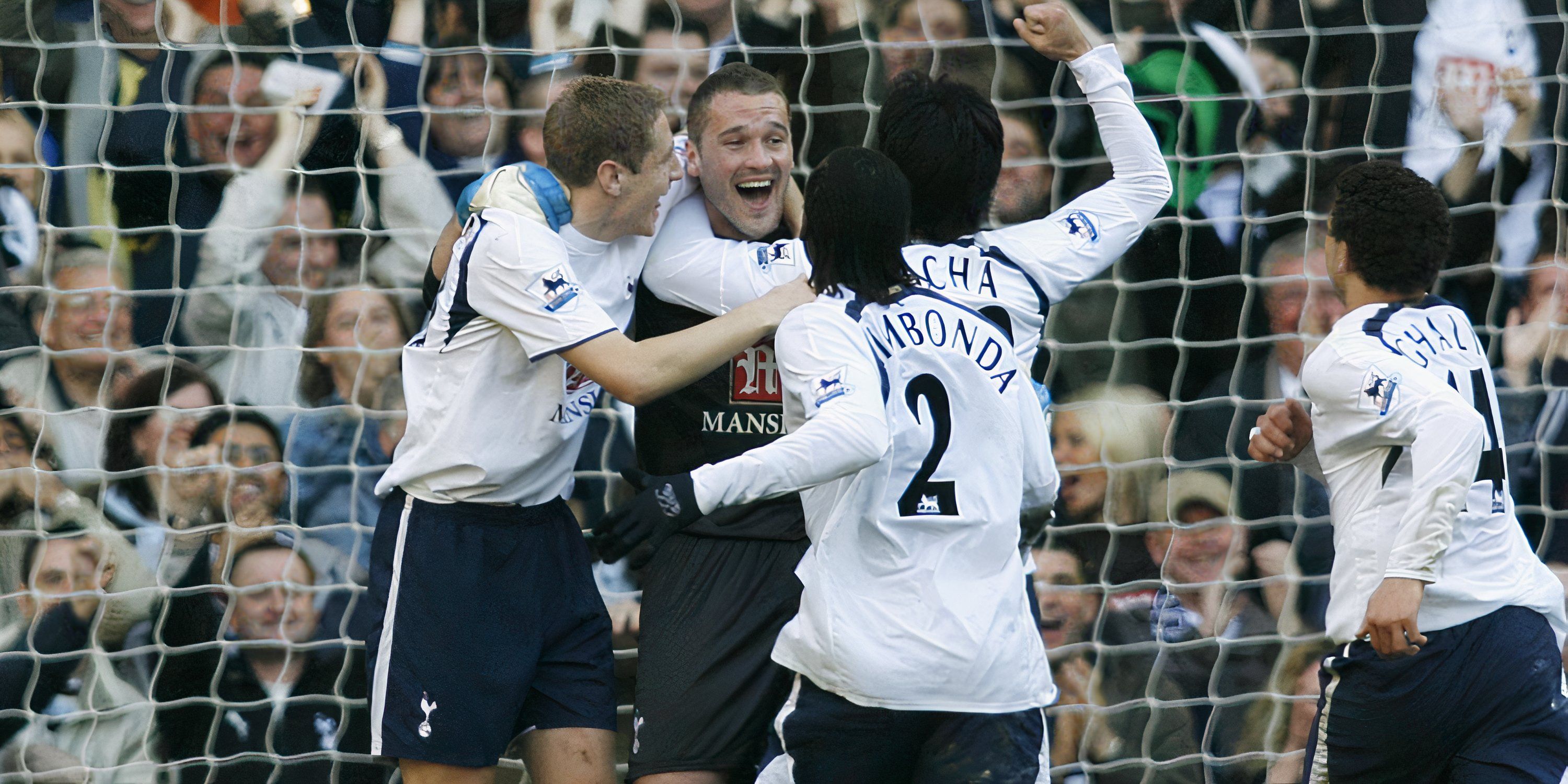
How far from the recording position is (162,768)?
4.20m

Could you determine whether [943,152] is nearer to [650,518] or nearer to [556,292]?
[556,292]

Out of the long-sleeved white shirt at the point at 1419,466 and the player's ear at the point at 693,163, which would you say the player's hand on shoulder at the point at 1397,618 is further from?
the player's ear at the point at 693,163

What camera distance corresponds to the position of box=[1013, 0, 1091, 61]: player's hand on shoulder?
3.17 m

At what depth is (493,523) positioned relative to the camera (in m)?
2.99

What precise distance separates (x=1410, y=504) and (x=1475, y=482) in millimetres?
256

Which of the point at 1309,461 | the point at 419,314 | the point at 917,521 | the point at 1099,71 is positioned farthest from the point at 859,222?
the point at 419,314

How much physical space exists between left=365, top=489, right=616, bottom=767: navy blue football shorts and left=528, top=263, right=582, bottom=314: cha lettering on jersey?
0.50 meters

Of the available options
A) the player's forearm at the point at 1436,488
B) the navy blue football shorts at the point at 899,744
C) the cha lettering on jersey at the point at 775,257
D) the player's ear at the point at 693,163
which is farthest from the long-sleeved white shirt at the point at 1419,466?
the player's ear at the point at 693,163

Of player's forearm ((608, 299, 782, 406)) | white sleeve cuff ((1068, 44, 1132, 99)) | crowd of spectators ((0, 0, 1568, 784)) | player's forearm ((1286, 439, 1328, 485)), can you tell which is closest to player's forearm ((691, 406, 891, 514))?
player's forearm ((608, 299, 782, 406))

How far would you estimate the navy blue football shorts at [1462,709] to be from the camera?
2.65 metres

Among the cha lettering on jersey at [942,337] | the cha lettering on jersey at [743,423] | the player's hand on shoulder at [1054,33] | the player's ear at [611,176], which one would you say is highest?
the player's hand on shoulder at [1054,33]

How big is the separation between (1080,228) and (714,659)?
1160 millimetres

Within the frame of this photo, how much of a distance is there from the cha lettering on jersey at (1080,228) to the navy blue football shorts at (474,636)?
124 centimetres

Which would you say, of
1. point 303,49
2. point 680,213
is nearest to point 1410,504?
point 680,213
